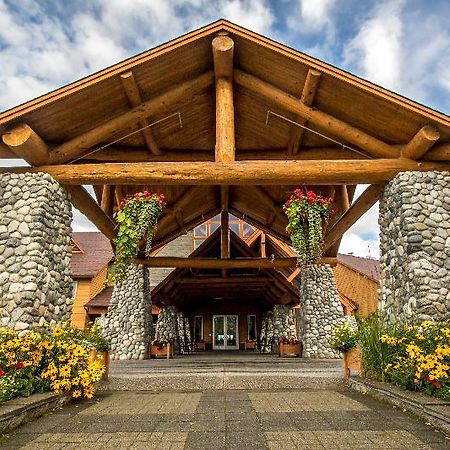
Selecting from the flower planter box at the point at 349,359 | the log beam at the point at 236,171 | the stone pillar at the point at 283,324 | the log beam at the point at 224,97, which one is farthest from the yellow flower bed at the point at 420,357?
the stone pillar at the point at 283,324

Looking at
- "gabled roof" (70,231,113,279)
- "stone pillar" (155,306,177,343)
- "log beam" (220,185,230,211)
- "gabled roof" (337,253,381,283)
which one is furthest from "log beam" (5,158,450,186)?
"gabled roof" (337,253,381,283)

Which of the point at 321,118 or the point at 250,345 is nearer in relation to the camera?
the point at 321,118

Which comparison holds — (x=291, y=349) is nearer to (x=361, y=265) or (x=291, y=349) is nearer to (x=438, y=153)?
(x=438, y=153)

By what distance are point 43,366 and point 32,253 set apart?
5.49 feet

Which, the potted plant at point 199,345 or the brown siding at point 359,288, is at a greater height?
the brown siding at point 359,288

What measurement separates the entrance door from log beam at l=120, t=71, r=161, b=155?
12.6m

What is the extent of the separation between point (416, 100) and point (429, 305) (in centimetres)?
299

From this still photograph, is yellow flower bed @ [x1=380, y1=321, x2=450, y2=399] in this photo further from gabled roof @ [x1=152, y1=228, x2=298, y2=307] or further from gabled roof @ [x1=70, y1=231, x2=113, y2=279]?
gabled roof @ [x1=70, y1=231, x2=113, y2=279]

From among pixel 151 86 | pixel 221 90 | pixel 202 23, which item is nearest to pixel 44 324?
pixel 151 86

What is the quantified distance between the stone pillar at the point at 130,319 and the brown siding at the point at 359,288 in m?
10.00

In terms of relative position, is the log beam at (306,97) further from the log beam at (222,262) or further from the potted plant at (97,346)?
the potted plant at (97,346)

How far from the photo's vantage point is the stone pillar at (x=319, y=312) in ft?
39.2

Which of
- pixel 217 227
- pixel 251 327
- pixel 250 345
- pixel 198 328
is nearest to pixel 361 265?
pixel 251 327

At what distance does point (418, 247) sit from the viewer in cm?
575
